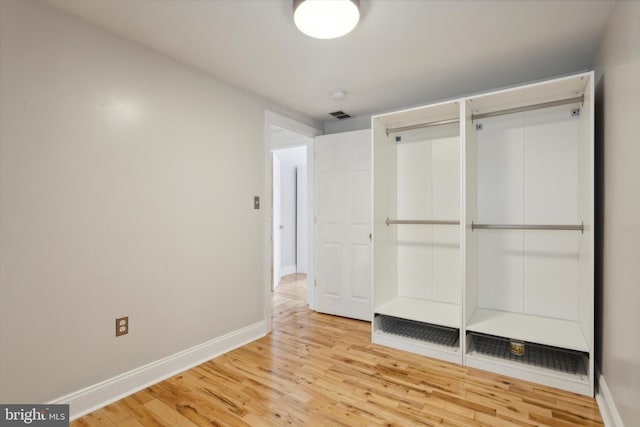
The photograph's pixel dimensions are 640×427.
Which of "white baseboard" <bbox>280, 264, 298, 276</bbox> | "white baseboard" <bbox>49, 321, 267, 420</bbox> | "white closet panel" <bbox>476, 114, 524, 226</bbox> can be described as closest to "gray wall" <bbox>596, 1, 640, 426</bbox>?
"white closet panel" <bbox>476, 114, 524, 226</bbox>

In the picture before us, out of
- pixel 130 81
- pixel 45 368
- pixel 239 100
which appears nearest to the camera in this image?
pixel 45 368

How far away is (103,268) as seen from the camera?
2.08 metres

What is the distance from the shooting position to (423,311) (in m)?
2.95

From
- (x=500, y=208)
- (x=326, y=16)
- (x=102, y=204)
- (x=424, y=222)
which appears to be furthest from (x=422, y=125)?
(x=102, y=204)

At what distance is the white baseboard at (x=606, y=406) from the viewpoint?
1.72 meters

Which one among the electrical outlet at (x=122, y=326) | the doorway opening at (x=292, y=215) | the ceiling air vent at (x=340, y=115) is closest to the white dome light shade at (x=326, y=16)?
the ceiling air vent at (x=340, y=115)

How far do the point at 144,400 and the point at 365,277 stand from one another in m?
2.36

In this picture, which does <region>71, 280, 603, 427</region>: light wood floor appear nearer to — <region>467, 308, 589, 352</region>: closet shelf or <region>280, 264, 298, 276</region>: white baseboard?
<region>467, 308, 589, 352</region>: closet shelf

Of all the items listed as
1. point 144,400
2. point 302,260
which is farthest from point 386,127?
point 302,260

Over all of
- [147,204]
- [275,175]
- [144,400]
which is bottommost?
[144,400]

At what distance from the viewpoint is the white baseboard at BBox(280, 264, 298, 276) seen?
257 inches

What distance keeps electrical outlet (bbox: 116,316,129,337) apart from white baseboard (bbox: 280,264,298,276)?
4.34 metres

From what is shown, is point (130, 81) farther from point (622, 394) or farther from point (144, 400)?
point (622, 394)

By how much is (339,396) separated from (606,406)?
1.58m
